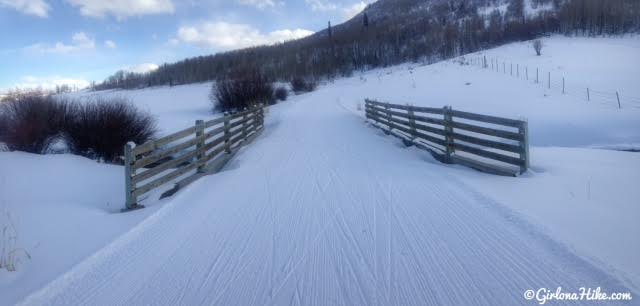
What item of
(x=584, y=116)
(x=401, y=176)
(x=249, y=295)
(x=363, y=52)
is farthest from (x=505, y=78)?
(x=363, y=52)

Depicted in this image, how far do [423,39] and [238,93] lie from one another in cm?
7759

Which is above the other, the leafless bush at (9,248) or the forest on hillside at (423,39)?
the forest on hillside at (423,39)

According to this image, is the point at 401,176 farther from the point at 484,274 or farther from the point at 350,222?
the point at 484,274

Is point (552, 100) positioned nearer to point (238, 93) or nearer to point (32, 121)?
point (238, 93)

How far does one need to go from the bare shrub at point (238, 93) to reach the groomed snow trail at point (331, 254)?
23.0 metres

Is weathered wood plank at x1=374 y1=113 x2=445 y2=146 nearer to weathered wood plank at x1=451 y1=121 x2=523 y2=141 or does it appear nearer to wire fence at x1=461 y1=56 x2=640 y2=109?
weathered wood plank at x1=451 y1=121 x2=523 y2=141

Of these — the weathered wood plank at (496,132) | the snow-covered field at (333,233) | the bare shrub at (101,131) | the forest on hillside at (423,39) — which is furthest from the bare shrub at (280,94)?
the weathered wood plank at (496,132)

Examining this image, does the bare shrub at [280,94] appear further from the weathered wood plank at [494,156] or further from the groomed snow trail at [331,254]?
the groomed snow trail at [331,254]

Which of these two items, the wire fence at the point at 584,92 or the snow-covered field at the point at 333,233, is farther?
the wire fence at the point at 584,92

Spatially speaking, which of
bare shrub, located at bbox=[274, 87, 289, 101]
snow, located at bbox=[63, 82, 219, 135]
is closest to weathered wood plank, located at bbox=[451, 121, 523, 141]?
snow, located at bbox=[63, 82, 219, 135]

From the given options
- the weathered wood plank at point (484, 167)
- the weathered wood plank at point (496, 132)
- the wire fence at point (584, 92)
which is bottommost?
the weathered wood plank at point (484, 167)

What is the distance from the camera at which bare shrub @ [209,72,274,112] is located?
28.8 meters

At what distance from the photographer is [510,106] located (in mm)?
17281

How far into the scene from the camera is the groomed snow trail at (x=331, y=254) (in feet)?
10.4
